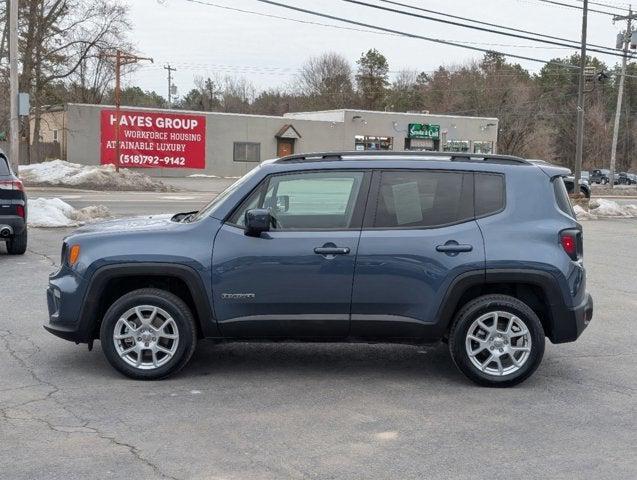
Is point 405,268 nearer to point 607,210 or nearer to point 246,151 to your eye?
point 607,210

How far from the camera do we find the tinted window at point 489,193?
19.4 ft

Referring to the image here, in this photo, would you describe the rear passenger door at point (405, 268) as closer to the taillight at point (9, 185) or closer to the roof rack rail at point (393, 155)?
the roof rack rail at point (393, 155)

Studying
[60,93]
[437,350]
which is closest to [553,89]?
[60,93]

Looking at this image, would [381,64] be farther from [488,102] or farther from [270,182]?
[270,182]

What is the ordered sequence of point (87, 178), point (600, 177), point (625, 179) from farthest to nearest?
point (625, 179), point (600, 177), point (87, 178)

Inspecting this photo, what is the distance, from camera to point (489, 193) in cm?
596

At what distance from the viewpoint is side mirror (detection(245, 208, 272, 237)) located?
5598mm

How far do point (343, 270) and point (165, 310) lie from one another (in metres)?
1.36

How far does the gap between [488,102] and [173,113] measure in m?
41.6

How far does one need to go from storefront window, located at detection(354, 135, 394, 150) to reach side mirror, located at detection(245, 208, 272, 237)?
4726cm

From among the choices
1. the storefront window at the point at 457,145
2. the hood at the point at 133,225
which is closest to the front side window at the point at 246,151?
the storefront window at the point at 457,145

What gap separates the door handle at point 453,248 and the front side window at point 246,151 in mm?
43351

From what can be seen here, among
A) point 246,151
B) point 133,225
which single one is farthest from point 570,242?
point 246,151

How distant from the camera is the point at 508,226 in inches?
230
